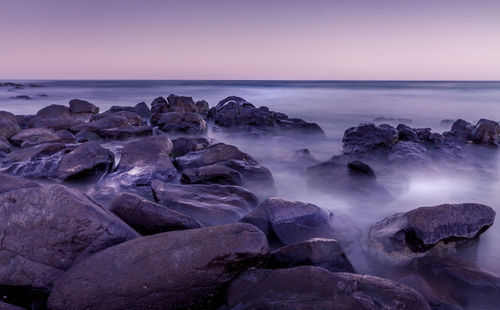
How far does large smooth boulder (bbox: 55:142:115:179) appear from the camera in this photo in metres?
5.98

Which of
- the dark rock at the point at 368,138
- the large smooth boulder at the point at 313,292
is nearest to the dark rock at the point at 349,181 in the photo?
the dark rock at the point at 368,138

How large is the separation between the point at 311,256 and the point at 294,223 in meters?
0.89

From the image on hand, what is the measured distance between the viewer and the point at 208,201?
4.54 metres

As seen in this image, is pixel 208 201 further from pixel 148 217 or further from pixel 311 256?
pixel 311 256

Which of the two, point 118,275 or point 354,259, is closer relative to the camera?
point 118,275

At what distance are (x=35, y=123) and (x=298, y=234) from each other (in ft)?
33.1

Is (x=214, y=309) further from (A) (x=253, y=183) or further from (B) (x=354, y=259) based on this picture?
(A) (x=253, y=183)

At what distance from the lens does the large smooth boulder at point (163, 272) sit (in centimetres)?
265

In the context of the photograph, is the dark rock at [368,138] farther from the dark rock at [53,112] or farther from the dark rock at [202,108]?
the dark rock at [53,112]

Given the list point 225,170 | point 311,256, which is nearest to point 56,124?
point 225,170

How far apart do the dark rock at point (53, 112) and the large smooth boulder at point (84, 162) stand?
766 cm

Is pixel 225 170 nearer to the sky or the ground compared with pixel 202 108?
nearer to the sky

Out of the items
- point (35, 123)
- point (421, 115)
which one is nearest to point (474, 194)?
point (35, 123)

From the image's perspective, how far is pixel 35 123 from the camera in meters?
10.9
